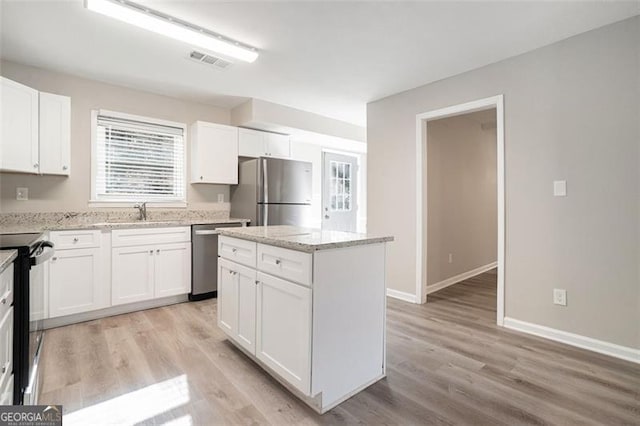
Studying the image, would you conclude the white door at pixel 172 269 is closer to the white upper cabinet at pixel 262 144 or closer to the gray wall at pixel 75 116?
the gray wall at pixel 75 116

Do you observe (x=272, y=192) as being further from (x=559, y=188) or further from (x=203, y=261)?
(x=559, y=188)

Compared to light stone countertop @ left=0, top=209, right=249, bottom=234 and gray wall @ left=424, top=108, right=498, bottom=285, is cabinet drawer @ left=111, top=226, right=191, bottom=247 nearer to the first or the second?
light stone countertop @ left=0, top=209, right=249, bottom=234

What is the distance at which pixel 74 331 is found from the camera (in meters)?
2.66

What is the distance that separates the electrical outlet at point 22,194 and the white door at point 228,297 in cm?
210

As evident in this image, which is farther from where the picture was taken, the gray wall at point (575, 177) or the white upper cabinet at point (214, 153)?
the white upper cabinet at point (214, 153)

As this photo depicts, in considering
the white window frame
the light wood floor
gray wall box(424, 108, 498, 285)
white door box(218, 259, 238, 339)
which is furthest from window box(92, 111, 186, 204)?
gray wall box(424, 108, 498, 285)

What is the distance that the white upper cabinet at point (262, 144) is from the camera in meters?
4.18

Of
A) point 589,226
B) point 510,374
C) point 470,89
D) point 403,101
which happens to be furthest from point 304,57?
point 510,374

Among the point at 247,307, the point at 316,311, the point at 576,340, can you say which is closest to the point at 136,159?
the point at 247,307

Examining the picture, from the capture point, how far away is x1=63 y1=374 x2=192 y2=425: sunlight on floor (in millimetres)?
1559

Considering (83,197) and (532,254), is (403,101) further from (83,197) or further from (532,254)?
(83,197)

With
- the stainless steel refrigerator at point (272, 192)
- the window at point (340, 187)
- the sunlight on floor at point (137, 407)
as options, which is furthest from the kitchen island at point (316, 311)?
the window at point (340, 187)

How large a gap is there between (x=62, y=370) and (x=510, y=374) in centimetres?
284

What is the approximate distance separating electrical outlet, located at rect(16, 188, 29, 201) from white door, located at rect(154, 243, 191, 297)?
47.6 inches
